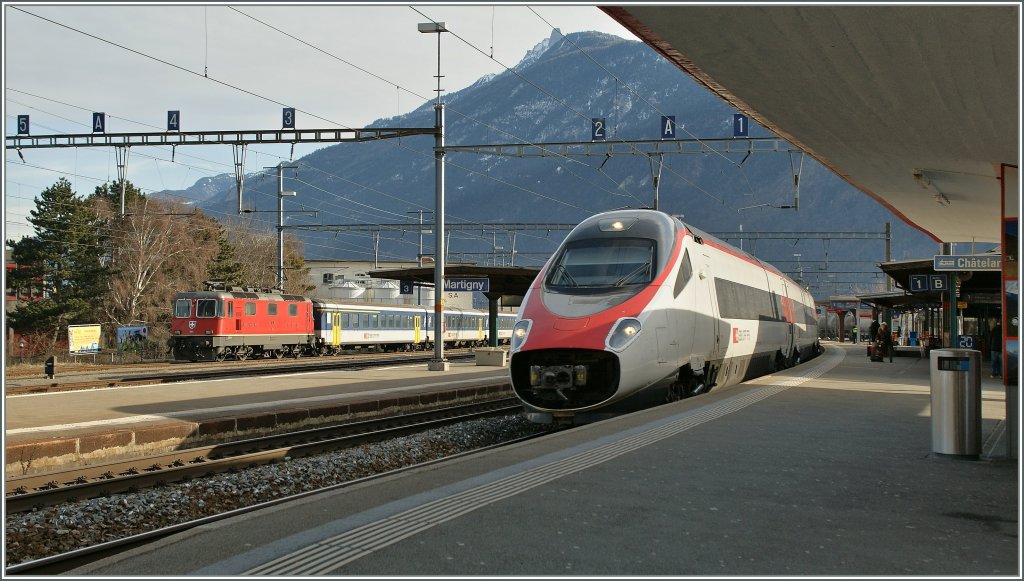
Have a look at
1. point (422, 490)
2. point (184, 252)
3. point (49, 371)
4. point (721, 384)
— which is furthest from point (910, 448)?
point (184, 252)

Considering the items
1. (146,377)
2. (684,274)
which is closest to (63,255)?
(146,377)

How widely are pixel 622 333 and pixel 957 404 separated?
15.1 ft

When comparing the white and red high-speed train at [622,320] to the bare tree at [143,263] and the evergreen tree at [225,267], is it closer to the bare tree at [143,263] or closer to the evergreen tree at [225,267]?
the bare tree at [143,263]

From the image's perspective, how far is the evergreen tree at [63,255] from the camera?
52688 mm

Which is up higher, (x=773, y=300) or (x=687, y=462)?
(x=773, y=300)

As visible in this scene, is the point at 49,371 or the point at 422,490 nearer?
the point at 422,490

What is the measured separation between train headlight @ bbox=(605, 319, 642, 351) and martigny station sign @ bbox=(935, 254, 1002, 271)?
7076 mm

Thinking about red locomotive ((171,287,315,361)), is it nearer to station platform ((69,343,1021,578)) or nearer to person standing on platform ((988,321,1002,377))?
person standing on platform ((988,321,1002,377))

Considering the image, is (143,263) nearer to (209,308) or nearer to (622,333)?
(209,308)

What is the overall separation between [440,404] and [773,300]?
9988 mm

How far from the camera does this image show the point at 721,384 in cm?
1783

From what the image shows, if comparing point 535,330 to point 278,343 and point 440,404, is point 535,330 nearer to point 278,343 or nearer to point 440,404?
point 440,404

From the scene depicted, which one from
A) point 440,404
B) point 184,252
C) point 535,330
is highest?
point 184,252

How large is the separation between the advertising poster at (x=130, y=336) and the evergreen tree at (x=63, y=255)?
30.9 feet
